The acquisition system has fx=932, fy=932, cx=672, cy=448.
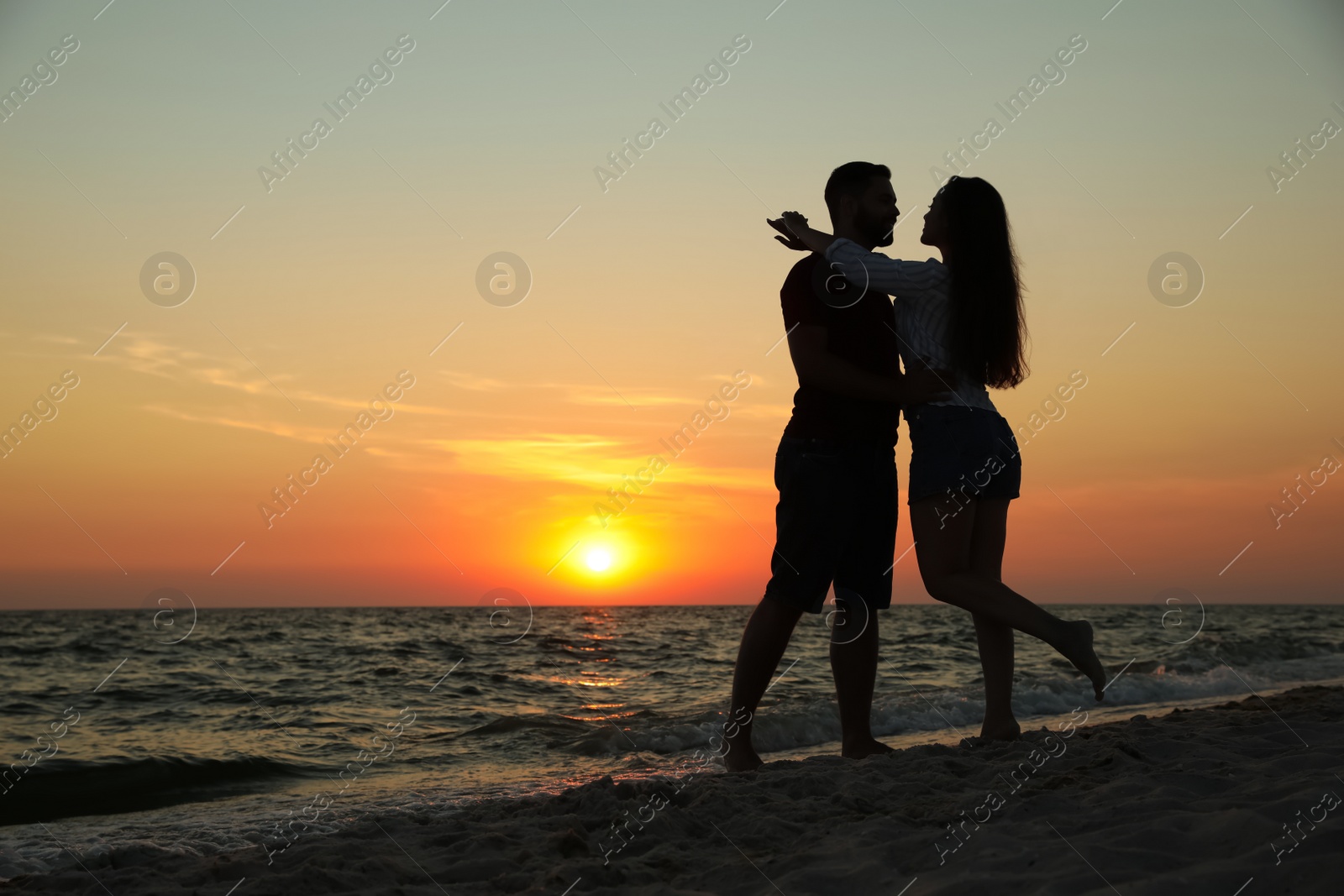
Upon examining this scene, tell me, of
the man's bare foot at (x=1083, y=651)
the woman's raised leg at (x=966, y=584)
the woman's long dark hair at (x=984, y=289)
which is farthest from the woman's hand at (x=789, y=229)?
the man's bare foot at (x=1083, y=651)

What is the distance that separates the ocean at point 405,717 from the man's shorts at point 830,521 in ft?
6.16

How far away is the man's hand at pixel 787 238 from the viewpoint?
3.50m

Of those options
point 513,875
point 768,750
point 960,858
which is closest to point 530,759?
point 768,750

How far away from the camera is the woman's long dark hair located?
10.7ft

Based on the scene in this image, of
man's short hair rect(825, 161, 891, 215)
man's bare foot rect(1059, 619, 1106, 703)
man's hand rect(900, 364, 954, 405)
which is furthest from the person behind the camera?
man's short hair rect(825, 161, 891, 215)

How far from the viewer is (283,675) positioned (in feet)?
39.6

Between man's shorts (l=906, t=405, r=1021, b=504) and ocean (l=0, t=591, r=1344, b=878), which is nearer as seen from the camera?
man's shorts (l=906, t=405, r=1021, b=504)

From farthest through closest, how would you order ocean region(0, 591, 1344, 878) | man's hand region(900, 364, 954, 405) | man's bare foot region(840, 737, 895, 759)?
ocean region(0, 591, 1344, 878)
man's bare foot region(840, 737, 895, 759)
man's hand region(900, 364, 954, 405)

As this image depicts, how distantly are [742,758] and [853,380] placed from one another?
1495 millimetres

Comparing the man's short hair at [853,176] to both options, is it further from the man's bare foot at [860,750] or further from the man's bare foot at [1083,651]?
the man's bare foot at [860,750]

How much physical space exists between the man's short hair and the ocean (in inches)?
115

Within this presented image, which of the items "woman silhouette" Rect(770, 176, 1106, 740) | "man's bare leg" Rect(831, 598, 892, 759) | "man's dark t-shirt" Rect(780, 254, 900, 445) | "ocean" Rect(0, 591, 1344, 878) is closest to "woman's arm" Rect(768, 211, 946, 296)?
"woman silhouette" Rect(770, 176, 1106, 740)

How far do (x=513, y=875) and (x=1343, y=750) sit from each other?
267 centimetres

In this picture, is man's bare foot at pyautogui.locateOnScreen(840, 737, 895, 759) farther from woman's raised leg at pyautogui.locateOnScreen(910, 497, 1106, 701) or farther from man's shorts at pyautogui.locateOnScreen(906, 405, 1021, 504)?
man's shorts at pyautogui.locateOnScreen(906, 405, 1021, 504)
